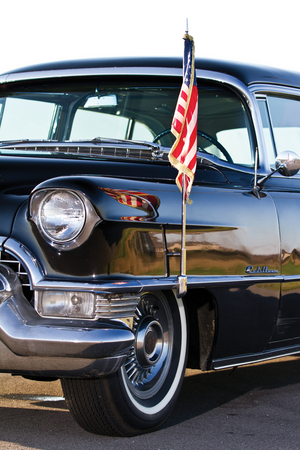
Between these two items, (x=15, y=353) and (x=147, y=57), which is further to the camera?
(x=147, y=57)

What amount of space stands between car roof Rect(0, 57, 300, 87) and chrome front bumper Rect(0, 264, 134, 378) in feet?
5.92

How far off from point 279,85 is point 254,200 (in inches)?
39.1

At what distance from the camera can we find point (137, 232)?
253 centimetres

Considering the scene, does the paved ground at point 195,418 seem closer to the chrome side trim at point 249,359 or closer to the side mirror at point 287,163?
the chrome side trim at point 249,359

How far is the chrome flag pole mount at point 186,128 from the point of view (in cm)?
281

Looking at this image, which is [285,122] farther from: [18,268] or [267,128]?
[18,268]

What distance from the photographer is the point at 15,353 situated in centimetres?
236

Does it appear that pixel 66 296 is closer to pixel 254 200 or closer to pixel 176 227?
pixel 176 227

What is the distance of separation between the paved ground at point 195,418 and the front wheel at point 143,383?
0.09 metres

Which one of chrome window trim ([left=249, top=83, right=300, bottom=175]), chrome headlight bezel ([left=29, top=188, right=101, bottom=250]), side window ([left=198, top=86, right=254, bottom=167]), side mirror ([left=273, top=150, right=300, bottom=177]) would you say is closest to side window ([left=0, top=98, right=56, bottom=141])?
side window ([left=198, top=86, right=254, bottom=167])

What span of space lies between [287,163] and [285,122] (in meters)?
0.63

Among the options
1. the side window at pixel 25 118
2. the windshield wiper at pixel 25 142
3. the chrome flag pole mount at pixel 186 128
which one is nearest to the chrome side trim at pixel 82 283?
the chrome flag pole mount at pixel 186 128

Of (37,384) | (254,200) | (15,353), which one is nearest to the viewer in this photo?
(15,353)

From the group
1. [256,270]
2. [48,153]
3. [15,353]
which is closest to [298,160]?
[256,270]
